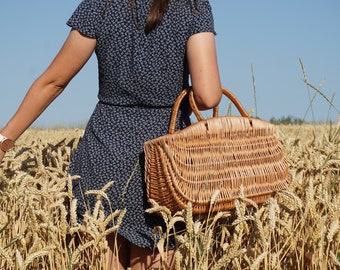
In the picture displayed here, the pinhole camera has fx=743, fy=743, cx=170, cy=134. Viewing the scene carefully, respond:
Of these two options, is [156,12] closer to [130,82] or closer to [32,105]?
[130,82]

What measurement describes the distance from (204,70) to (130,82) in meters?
0.30

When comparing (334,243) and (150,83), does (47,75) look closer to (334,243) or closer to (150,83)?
(150,83)

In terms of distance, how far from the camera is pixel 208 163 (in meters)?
2.58

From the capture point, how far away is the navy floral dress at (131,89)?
8.80 ft

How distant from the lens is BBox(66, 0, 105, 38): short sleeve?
8.86ft

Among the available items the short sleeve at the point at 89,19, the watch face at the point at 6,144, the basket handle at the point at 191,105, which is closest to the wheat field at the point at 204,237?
the watch face at the point at 6,144

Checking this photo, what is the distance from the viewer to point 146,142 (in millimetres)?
2576

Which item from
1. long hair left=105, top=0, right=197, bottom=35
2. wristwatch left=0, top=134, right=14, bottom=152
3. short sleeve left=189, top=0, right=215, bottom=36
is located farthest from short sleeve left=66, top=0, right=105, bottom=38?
wristwatch left=0, top=134, right=14, bottom=152

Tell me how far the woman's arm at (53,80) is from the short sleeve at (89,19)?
0.02m

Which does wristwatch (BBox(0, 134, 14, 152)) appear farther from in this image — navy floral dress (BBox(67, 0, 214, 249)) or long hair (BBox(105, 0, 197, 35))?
long hair (BBox(105, 0, 197, 35))

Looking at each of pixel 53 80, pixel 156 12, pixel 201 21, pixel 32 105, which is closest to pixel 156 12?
pixel 156 12

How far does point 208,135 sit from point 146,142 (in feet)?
0.71

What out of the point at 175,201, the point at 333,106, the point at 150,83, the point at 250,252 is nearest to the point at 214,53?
the point at 150,83

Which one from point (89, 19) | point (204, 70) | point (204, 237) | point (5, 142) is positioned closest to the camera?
point (204, 237)
